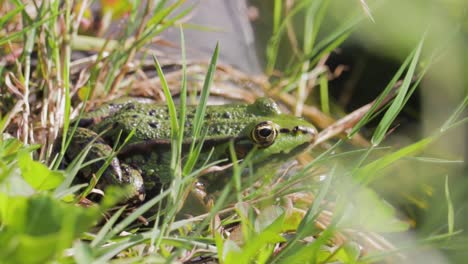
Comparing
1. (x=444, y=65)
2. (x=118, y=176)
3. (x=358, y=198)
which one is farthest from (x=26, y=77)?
(x=444, y=65)

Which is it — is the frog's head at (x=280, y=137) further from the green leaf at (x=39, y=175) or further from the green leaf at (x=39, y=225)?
the green leaf at (x=39, y=225)

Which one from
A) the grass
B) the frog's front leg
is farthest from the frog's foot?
the frog's front leg

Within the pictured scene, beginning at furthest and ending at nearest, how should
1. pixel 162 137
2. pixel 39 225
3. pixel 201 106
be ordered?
pixel 162 137, pixel 201 106, pixel 39 225

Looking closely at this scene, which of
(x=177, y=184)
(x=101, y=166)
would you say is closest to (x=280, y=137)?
(x=101, y=166)

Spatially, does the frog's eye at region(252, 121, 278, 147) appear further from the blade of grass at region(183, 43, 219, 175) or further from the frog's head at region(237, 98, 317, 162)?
the blade of grass at region(183, 43, 219, 175)

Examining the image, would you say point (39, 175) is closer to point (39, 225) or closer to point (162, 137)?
point (39, 225)

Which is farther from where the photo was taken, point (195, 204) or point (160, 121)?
point (160, 121)
